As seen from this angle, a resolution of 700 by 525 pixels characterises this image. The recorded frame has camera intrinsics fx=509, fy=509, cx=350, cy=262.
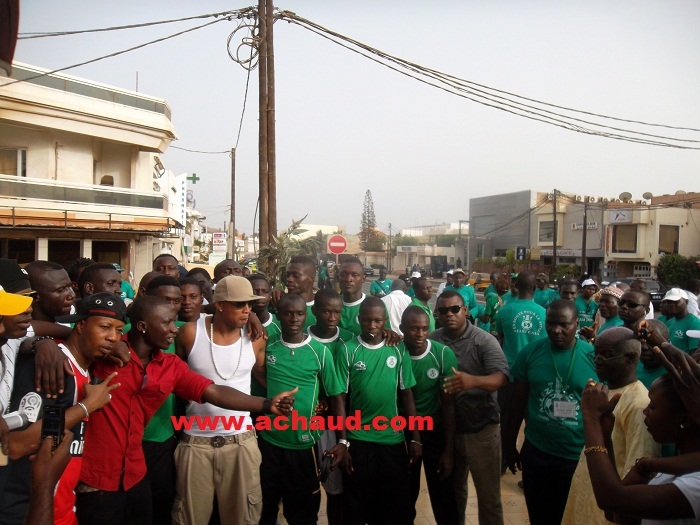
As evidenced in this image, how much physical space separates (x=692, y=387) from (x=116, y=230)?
16895mm

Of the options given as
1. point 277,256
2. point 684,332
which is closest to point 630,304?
point 684,332

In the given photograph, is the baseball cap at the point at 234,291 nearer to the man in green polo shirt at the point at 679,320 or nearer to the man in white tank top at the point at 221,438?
the man in white tank top at the point at 221,438

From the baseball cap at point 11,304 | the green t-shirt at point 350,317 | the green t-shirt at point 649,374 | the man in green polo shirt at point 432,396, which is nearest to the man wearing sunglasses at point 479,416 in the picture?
the man in green polo shirt at point 432,396

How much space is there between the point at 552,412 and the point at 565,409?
9 centimetres

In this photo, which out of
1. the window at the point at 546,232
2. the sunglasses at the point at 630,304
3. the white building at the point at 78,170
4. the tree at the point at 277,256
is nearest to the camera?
the sunglasses at the point at 630,304

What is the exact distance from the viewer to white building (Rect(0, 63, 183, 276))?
574 inches

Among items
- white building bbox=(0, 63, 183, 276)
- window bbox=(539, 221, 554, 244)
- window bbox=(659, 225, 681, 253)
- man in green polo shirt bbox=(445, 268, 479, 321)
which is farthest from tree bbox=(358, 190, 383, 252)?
man in green polo shirt bbox=(445, 268, 479, 321)

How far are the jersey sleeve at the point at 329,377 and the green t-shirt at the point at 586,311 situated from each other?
180 inches

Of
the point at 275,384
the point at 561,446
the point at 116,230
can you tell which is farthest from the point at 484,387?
the point at 116,230

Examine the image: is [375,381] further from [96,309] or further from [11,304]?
[11,304]

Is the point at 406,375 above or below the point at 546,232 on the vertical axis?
below

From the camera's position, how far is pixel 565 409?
11.2ft

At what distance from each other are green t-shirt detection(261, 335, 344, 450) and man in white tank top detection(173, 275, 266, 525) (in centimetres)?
22

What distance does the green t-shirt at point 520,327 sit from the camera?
18.0 feet
